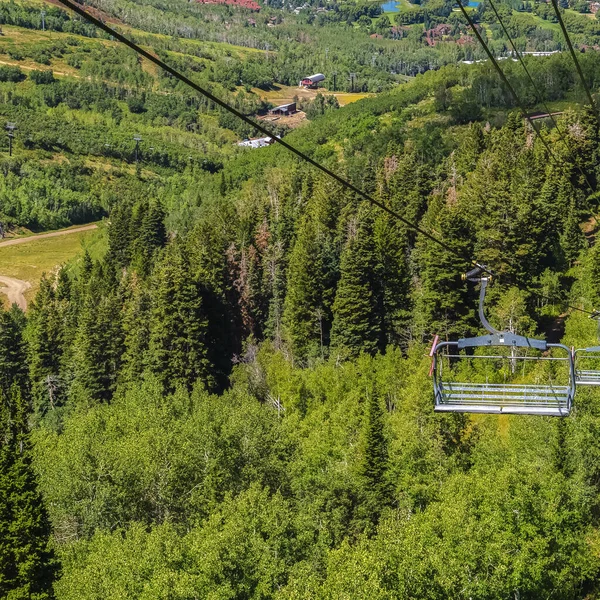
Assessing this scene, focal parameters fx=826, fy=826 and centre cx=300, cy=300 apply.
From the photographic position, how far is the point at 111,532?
159 ft

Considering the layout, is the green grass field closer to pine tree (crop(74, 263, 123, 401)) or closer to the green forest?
the green forest

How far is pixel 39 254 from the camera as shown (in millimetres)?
165625

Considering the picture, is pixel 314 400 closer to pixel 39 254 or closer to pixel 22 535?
pixel 22 535

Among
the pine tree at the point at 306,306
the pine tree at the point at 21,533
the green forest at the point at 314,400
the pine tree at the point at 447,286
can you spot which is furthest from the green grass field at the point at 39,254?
the pine tree at the point at 21,533

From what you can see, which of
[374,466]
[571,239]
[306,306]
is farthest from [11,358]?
[571,239]

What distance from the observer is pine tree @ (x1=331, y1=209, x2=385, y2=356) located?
70062 millimetres

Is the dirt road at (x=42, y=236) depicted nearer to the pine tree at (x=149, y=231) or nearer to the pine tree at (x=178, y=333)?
the pine tree at (x=149, y=231)

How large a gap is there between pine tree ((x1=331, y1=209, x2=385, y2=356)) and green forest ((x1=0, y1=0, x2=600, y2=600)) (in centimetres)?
22

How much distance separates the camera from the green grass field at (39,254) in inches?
5763

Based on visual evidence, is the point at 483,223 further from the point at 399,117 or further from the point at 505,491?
the point at 399,117

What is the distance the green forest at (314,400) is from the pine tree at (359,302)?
22 centimetres

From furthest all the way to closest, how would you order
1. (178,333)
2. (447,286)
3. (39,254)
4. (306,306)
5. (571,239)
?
(39,254) < (178,333) < (306,306) < (571,239) < (447,286)

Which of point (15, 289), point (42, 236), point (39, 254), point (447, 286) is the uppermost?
point (447, 286)

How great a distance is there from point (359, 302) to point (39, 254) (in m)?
112
